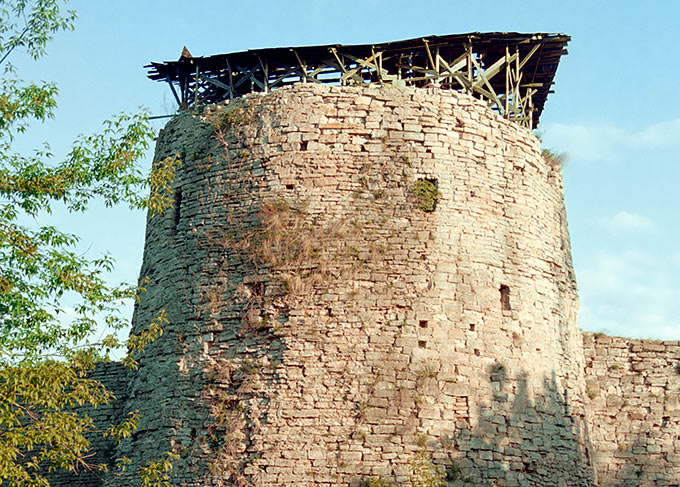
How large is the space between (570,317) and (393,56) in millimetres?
5273

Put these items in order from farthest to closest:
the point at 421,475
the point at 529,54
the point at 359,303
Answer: the point at 529,54, the point at 359,303, the point at 421,475

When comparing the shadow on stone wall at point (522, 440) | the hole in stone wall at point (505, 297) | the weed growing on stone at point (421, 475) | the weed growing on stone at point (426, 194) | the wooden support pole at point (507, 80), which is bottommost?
the weed growing on stone at point (421, 475)

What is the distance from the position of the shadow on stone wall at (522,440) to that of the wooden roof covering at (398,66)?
16.0 ft

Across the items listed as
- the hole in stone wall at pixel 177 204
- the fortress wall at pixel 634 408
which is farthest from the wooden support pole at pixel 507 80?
the hole in stone wall at pixel 177 204

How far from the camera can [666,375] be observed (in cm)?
1633

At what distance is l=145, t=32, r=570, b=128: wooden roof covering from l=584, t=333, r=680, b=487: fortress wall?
4456mm

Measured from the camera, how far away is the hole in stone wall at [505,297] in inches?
558

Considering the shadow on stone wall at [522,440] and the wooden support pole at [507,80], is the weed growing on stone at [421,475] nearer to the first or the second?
the shadow on stone wall at [522,440]

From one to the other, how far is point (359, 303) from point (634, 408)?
566 centimetres

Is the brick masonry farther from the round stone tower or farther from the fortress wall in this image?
the fortress wall

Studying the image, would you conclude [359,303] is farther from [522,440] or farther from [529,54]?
[529,54]

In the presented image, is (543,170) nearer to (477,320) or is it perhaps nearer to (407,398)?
(477,320)

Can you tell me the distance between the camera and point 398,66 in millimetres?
16562

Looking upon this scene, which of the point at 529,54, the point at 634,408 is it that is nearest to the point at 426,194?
the point at 529,54
